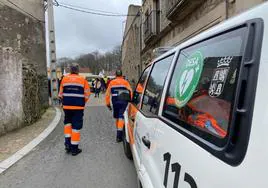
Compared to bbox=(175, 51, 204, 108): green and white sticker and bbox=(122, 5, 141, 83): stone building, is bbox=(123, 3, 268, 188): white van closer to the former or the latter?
bbox=(175, 51, 204, 108): green and white sticker

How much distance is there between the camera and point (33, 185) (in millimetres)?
3904

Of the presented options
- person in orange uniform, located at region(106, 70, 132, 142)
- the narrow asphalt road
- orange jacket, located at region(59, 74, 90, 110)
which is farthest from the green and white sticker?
person in orange uniform, located at region(106, 70, 132, 142)

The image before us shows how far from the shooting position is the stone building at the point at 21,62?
7148mm

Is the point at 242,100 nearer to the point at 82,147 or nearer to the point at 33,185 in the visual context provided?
the point at 33,185

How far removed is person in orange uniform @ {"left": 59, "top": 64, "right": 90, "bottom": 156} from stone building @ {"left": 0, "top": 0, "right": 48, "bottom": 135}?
8.23 ft

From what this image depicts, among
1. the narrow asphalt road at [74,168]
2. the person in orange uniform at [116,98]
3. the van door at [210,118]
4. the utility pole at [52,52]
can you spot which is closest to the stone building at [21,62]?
the utility pole at [52,52]

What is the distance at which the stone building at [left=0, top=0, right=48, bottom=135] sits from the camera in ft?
23.5

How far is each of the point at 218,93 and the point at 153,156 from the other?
0.97m

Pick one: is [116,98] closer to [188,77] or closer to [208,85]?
[188,77]

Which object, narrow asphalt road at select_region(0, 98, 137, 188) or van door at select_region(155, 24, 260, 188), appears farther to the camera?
narrow asphalt road at select_region(0, 98, 137, 188)

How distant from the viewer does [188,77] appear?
1.90 metres

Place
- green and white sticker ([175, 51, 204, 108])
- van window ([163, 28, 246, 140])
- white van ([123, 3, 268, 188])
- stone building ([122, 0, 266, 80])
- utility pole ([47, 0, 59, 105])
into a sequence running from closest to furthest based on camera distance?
white van ([123, 3, 268, 188]) < van window ([163, 28, 246, 140]) < green and white sticker ([175, 51, 204, 108]) < stone building ([122, 0, 266, 80]) < utility pole ([47, 0, 59, 105])

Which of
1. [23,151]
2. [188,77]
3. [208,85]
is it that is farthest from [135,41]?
[208,85]

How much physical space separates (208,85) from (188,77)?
301 mm
